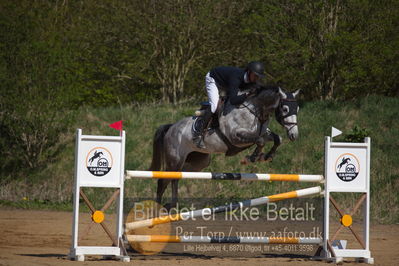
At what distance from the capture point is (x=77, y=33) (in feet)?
65.0

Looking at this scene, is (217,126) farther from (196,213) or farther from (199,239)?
(199,239)

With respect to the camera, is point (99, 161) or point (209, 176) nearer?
point (99, 161)

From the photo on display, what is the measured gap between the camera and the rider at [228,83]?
6.74 metres

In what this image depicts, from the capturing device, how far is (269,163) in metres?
13.0

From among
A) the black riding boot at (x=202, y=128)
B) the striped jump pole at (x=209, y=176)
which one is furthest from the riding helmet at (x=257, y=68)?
the striped jump pole at (x=209, y=176)

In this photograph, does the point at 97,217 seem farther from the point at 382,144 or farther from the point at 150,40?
the point at 150,40

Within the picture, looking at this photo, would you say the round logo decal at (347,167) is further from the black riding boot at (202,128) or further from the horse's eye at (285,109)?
the black riding boot at (202,128)

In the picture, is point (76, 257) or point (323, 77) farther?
point (323, 77)

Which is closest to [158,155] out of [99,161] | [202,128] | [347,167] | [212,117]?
[202,128]

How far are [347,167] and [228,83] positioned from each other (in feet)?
5.83

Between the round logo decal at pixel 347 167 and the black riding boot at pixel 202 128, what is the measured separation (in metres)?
1.68

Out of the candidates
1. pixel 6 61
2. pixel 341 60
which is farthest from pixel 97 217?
pixel 341 60

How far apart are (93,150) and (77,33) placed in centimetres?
1478

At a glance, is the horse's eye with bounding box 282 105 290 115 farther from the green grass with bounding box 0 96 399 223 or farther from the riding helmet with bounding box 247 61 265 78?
the green grass with bounding box 0 96 399 223
